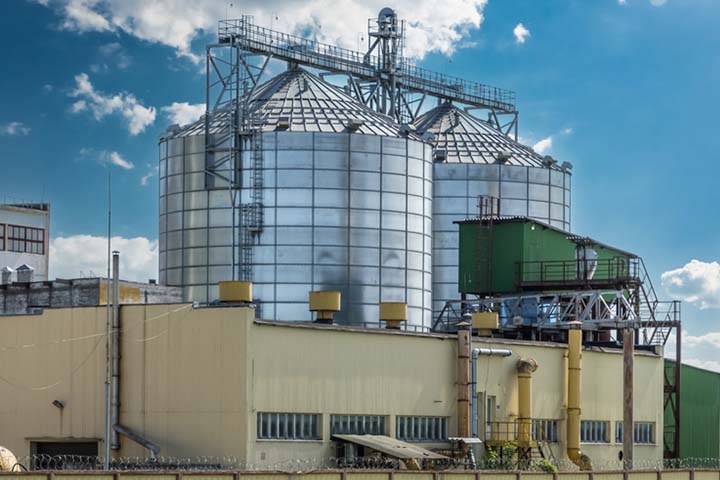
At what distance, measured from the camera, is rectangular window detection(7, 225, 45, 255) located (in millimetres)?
118500

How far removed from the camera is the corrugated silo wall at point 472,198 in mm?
86188

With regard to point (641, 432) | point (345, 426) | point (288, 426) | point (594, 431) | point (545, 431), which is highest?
point (288, 426)

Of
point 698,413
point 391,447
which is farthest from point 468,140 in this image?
point 391,447

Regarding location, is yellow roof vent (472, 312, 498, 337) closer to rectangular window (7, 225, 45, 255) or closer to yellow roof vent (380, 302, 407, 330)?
yellow roof vent (380, 302, 407, 330)

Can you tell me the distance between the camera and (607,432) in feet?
215

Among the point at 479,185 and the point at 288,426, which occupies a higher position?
the point at 479,185

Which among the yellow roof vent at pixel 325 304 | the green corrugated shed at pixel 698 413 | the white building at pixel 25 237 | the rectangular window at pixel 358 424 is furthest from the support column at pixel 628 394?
the white building at pixel 25 237

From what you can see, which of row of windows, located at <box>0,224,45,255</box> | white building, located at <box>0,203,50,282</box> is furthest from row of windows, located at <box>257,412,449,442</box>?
row of windows, located at <box>0,224,45,255</box>

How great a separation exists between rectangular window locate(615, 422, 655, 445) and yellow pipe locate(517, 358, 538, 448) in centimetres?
856

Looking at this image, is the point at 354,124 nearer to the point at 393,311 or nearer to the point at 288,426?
the point at 393,311

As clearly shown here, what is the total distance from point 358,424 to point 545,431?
12457mm

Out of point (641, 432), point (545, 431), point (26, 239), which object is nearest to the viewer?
point (545, 431)

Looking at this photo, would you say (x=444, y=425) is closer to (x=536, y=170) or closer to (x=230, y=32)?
(x=230, y=32)

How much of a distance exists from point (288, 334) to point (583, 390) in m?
19.4
